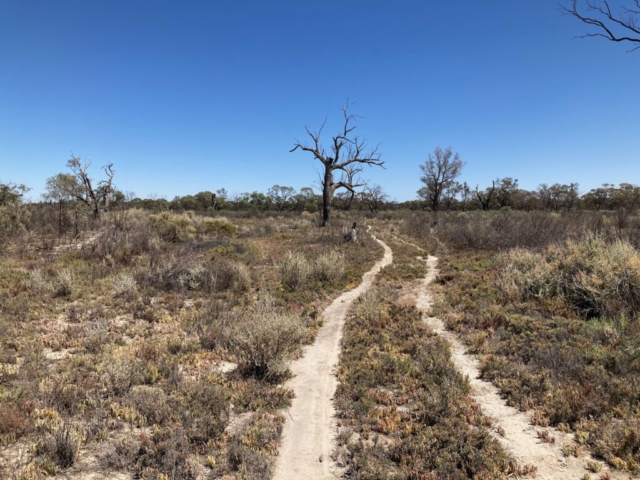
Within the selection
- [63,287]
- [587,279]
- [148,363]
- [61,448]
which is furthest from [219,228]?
[61,448]

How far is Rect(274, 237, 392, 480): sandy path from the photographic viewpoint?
152 inches

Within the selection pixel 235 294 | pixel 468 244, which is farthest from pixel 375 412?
pixel 468 244

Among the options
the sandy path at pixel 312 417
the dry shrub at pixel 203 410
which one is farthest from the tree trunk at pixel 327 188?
the dry shrub at pixel 203 410

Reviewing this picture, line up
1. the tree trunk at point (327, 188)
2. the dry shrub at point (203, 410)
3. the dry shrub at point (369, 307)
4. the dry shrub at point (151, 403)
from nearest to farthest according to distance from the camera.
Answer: the dry shrub at point (203, 410), the dry shrub at point (151, 403), the dry shrub at point (369, 307), the tree trunk at point (327, 188)

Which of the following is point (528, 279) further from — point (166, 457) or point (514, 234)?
point (166, 457)

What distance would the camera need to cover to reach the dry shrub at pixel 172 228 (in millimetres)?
20250

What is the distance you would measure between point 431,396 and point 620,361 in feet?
10.7

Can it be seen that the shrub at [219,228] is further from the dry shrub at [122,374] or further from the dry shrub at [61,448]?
the dry shrub at [61,448]

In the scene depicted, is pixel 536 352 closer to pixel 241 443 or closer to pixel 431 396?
pixel 431 396

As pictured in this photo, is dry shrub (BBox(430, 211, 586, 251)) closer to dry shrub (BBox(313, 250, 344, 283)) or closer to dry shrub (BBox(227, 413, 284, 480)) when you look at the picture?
dry shrub (BBox(313, 250, 344, 283))

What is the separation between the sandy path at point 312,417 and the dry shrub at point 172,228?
48.7ft

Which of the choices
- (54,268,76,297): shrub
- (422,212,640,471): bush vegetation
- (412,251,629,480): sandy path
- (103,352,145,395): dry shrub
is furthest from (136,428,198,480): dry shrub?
(54,268,76,297): shrub

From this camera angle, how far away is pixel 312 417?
189 inches

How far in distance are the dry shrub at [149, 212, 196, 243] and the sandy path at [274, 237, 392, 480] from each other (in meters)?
14.8
